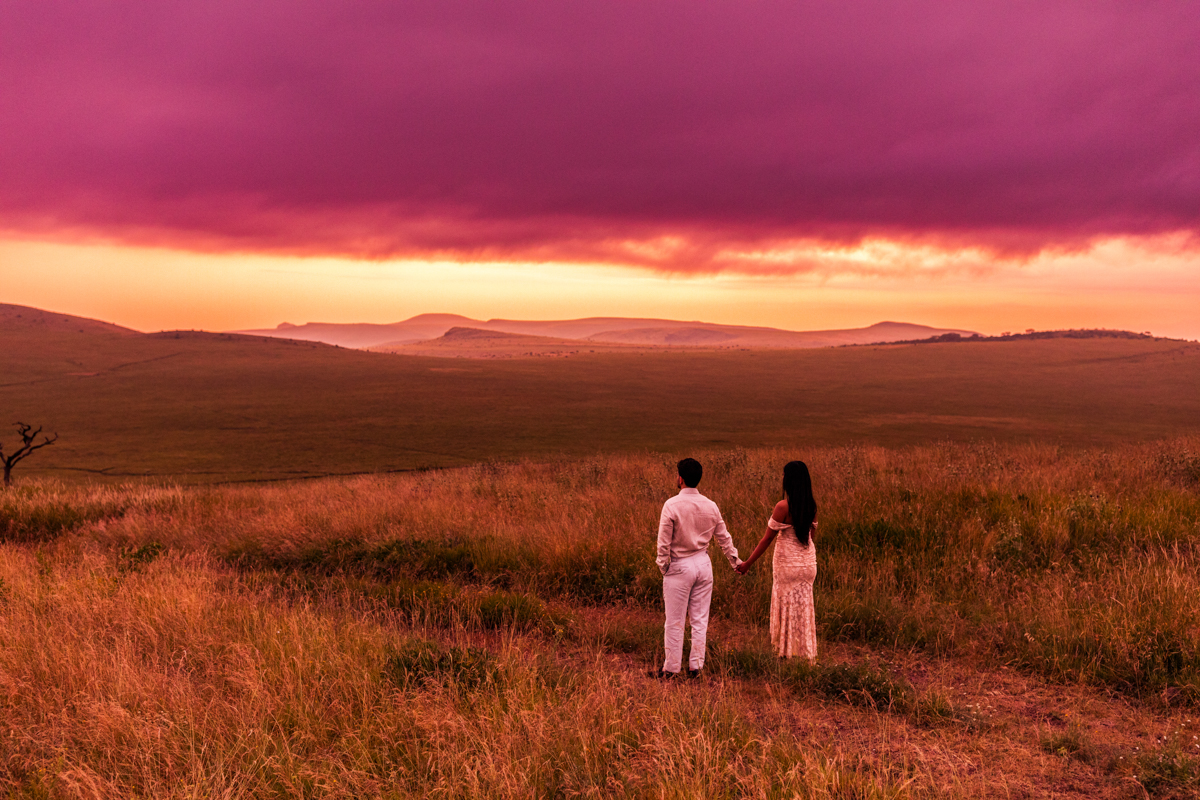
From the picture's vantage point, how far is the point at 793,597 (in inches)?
265

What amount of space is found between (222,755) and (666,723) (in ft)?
9.79

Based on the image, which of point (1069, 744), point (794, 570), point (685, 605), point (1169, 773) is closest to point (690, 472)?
point (685, 605)

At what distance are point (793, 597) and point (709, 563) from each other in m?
1.03

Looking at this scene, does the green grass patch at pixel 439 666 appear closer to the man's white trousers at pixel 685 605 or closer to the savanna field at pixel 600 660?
the savanna field at pixel 600 660

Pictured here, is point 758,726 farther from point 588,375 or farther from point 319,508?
point 588,375

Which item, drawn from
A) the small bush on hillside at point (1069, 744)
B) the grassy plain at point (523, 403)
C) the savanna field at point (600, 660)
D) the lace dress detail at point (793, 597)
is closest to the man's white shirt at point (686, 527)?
the lace dress detail at point (793, 597)

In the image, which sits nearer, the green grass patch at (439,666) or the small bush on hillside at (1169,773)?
the small bush on hillside at (1169,773)

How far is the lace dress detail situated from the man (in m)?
0.61

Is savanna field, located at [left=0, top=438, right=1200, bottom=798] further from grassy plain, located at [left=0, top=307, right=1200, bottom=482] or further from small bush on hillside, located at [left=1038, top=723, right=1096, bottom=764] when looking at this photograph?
grassy plain, located at [left=0, top=307, right=1200, bottom=482]

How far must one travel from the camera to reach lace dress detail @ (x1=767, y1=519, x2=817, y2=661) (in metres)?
6.67

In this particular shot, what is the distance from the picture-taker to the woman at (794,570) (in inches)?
261

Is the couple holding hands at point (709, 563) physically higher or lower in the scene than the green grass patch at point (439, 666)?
higher

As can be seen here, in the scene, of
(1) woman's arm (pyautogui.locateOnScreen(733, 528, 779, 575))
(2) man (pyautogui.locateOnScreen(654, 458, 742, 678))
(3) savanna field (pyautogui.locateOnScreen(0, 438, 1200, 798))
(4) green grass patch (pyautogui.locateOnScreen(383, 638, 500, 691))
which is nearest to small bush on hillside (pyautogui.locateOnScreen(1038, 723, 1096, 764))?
(3) savanna field (pyautogui.locateOnScreen(0, 438, 1200, 798))

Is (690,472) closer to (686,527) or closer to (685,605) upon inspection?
(686,527)
